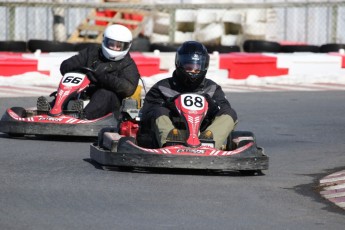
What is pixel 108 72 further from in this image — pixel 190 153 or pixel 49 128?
pixel 190 153

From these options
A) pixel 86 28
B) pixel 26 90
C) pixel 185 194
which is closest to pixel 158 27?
pixel 86 28

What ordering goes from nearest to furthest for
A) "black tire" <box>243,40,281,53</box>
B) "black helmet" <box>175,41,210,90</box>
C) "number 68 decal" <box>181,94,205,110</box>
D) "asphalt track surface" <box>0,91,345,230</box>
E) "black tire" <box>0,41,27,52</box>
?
"asphalt track surface" <box>0,91,345,230</box>, "number 68 decal" <box>181,94,205,110</box>, "black helmet" <box>175,41,210,90</box>, "black tire" <box>0,41,27,52</box>, "black tire" <box>243,40,281,53</box>

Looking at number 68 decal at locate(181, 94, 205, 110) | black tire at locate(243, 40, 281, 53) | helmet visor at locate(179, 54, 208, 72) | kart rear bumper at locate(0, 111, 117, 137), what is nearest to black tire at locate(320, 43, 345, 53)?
black tire at locate(243, 40, 281, 53)

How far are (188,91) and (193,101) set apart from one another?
0.53 m

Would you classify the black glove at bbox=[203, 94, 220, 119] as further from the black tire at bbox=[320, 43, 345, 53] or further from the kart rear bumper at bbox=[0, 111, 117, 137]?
the black tire at bbox=[320, 43, 345, 53]

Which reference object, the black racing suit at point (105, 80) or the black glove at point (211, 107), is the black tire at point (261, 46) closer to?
the black racing suit at point (105, 80)

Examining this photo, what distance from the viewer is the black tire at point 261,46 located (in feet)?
61.4

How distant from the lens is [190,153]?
309 inches

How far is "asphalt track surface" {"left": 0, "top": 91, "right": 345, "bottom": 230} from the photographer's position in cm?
605

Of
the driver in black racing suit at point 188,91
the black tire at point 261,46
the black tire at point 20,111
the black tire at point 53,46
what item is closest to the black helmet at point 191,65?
the driver in black racing suit at point 188,91

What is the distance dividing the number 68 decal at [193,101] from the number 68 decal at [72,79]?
219cm

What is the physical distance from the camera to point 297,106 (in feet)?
44.5

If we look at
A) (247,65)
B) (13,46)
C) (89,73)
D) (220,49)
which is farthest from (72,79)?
(220,49)

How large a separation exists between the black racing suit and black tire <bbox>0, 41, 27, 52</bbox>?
7.07m
